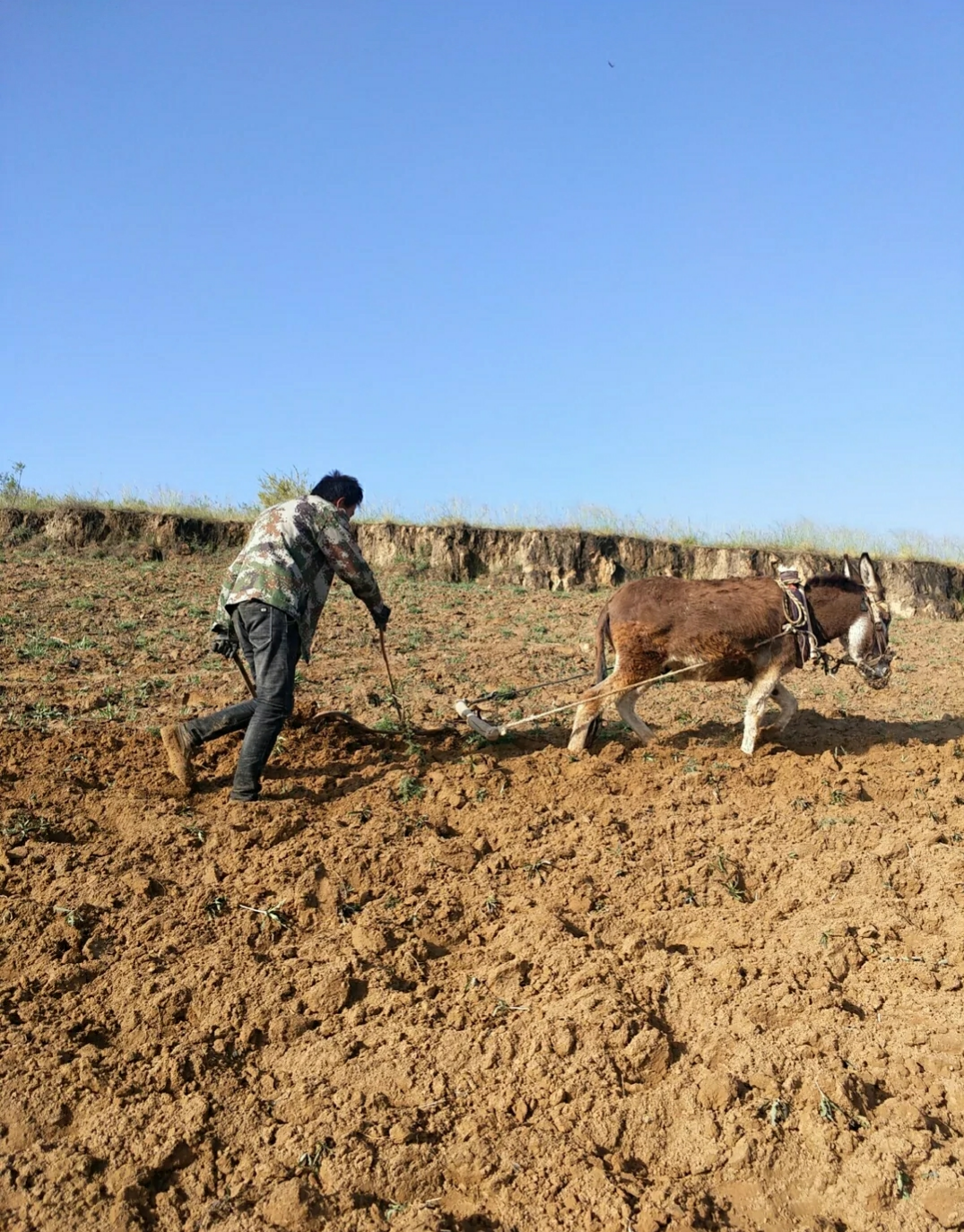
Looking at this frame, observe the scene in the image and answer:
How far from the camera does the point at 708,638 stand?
7930 millimetres

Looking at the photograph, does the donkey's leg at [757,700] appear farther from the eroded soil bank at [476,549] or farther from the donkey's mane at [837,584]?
the eroded soil bank at [476,549]

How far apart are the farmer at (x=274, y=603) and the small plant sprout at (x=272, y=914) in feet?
3.88

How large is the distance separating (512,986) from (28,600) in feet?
38.2

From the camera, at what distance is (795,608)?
8.23 metres

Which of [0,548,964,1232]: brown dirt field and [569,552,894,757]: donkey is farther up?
[569,552,894,757]: donkey

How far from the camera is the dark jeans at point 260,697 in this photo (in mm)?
6008

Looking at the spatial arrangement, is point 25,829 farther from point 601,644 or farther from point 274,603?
point 601,644

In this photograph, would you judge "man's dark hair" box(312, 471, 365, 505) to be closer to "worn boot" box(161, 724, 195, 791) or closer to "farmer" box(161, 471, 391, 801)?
"farmer" box(161, 471, 391, 801)

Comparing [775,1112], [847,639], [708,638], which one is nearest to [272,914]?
[775,1112]

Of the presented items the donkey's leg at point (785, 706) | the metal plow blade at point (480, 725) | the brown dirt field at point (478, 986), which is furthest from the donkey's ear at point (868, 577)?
the metal plow blade at point (480, 725)

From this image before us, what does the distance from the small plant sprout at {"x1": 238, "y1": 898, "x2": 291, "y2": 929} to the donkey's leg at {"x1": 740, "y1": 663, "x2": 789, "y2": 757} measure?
4.34 m

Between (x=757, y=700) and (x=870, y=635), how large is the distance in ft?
4.58

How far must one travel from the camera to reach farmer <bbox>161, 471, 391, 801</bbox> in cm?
607

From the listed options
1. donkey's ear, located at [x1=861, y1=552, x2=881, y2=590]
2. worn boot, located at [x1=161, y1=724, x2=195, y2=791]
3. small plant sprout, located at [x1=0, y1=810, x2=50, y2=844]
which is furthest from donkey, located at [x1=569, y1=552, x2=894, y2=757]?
small plant sprout, located at [x1=0, y1=810, x2=50, y2=844]
